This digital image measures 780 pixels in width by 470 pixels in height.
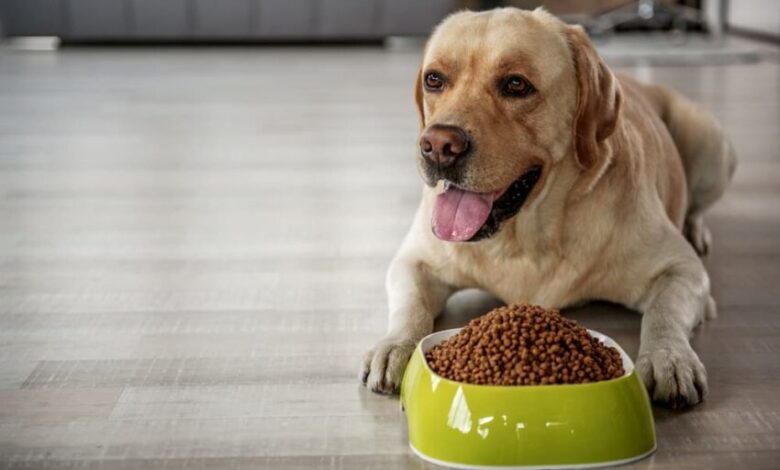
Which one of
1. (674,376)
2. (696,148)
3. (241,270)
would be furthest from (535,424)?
(696,148)

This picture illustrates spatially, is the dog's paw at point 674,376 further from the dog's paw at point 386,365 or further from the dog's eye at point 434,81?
the dog's eye at point 434,81

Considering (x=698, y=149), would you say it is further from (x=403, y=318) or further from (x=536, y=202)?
(x=403, y=318)

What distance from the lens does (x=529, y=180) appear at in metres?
2.15

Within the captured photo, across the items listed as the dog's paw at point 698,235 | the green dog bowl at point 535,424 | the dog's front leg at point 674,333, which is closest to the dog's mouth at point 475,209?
the dog's front leg at point 674,333

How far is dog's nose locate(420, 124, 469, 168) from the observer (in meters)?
1.97

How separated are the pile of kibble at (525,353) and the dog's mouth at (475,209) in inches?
13.1

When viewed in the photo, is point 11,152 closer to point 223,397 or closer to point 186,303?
point 186,303

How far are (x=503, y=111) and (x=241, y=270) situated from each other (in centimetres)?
102

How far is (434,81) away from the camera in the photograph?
2.17 m

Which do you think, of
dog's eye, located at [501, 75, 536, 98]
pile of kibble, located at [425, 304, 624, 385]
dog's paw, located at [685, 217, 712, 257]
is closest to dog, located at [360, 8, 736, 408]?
dog's eye, located at [501, 75, 536, 98]

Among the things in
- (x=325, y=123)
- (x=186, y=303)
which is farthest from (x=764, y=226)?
(x=325, y=123)

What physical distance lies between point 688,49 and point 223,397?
6.85m

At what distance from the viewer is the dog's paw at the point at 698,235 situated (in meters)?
2.95

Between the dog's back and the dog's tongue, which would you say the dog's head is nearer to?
the dog's tongue
